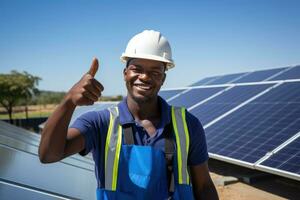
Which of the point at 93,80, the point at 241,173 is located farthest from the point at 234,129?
the point at 93,80

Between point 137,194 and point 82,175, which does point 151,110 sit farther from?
point 82,175

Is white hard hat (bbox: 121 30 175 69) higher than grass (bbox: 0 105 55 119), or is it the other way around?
white hard hat (bbox: 121 30 175 69)

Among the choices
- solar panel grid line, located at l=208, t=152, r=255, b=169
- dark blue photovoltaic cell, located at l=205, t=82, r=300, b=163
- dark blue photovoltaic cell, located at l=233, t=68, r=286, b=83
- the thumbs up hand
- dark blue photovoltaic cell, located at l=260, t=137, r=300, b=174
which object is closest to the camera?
the thumbs up hand

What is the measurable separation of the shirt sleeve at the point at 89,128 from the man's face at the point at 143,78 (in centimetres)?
29

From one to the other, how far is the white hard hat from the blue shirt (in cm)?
32

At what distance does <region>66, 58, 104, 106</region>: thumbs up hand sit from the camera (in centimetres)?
180

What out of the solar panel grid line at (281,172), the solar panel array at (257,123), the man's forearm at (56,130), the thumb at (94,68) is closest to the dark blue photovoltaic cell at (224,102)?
the solar panel array at (257,123)

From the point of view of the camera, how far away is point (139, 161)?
202 centimetres

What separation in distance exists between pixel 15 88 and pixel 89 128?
3146 cm

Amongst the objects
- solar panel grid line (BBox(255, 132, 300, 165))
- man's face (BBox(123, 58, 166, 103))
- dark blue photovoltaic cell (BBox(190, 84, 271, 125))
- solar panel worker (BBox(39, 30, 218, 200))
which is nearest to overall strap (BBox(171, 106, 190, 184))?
solar panel worker (BBox(39, 30, 218, 200))

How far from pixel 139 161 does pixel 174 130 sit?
0.98 ft

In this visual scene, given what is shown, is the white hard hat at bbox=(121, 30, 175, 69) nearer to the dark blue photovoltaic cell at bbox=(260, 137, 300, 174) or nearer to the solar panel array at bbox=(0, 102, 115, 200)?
the solar panel array at bbox=(0, 102, 115, 200)

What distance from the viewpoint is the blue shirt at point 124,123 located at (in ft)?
6.62

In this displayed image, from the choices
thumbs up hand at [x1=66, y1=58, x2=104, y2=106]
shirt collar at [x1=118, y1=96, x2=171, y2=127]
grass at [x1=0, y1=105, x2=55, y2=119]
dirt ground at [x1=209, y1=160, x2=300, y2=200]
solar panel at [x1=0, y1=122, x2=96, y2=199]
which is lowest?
grass at [x1=0, y1=105, x2=55, y2=119]
